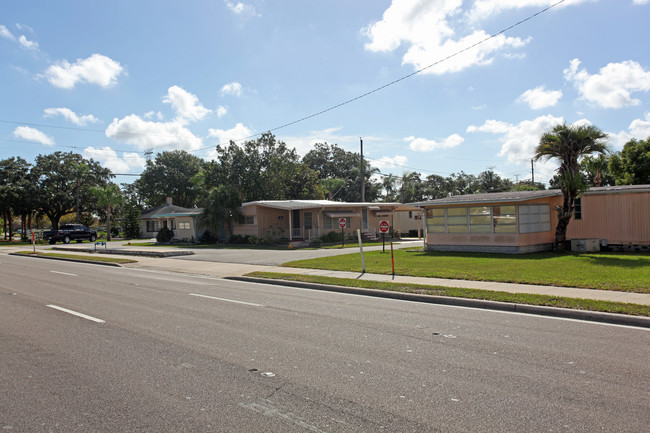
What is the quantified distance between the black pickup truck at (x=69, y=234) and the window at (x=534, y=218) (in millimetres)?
45072

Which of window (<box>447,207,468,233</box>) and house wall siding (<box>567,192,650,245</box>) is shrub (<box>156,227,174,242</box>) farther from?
house wall siding (<box>567,192,650,245</box>)

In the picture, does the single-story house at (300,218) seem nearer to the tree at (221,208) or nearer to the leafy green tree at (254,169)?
the tree at (221,208)

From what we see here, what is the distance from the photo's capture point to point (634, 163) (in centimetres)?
3406

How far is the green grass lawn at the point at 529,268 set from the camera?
12091mm

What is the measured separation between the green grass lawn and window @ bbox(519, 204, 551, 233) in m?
1.57

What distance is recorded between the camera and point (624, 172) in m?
35.2

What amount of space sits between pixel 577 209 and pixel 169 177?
59735 mm

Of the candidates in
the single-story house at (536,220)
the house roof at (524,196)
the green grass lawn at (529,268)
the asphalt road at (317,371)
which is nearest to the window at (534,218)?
the single-story house at (536,220)

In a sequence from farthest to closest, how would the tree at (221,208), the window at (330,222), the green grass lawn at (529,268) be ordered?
the tree at (221,208), the window at (330,222), the green grass lawn at (529,268)

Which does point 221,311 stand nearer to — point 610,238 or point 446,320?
point 446,320

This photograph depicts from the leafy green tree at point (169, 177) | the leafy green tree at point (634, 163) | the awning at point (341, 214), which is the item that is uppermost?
the leafy green tree at point (169, 177)

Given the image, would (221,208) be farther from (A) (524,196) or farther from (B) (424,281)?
(B) (424,281)

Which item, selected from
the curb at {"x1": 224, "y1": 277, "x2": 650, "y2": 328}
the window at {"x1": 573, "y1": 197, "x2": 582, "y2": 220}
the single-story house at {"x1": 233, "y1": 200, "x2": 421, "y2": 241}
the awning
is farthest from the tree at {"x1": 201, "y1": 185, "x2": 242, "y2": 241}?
the curb at {"x1": 224, "y1": 277, "x2": 650, "y2": 328}

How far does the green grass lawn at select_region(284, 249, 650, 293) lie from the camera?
12091 millimetres
